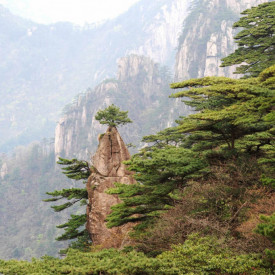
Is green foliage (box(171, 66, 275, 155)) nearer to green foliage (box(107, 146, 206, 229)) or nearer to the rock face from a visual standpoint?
green foliage (box(107, 146, 206, 229))

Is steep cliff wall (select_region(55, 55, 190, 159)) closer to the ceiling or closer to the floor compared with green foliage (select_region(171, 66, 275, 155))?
closer to the ceiling

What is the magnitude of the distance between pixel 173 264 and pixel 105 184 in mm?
14091

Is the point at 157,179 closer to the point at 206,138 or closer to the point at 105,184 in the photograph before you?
the point at 206,138

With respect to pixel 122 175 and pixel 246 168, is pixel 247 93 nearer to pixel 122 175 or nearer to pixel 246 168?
pixel 246 168

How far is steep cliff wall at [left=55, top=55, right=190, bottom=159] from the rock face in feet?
310

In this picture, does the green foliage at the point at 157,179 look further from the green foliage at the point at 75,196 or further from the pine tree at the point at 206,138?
the green foliage at the point at 75,196

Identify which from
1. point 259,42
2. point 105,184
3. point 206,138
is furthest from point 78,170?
point 259,42

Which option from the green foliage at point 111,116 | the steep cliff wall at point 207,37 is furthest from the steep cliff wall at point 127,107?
the green foliage at point 111,116

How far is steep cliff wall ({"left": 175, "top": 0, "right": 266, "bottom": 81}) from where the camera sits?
117750mm

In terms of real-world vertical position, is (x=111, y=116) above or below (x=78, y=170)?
above

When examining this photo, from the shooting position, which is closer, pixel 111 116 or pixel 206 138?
pixel 206 138

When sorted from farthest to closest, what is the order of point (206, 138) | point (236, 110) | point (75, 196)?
point (75, 196)
point (206, 138)
point (236, 110)

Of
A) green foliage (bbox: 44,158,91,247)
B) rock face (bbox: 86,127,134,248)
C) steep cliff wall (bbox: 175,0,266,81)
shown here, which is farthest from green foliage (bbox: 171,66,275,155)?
steep cliff wall (bbox: 175,0,266,81)

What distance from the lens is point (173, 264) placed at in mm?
8242
